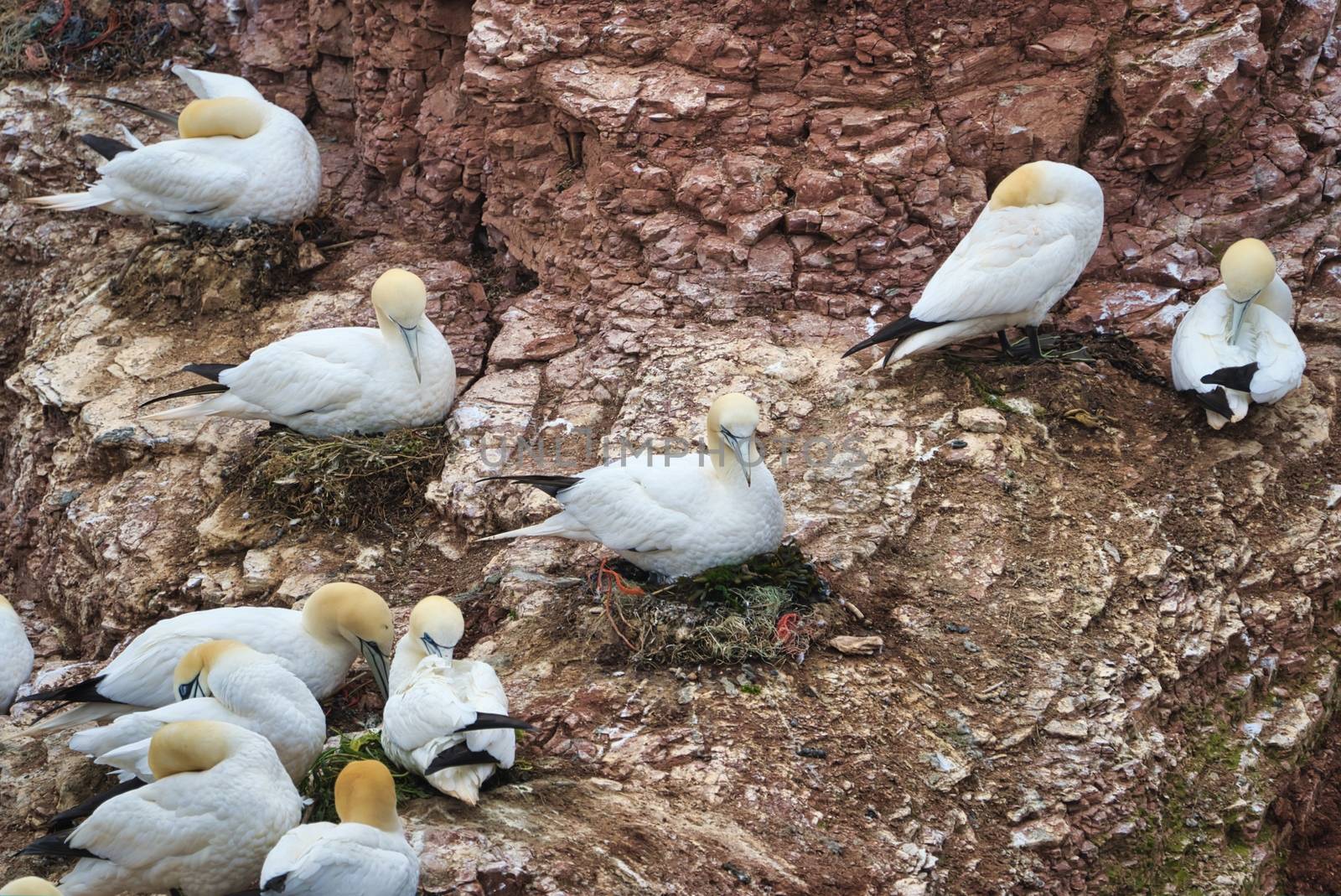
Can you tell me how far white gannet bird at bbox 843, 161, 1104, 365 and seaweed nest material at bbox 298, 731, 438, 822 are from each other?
2.66 metres

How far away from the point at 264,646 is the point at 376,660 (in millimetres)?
396

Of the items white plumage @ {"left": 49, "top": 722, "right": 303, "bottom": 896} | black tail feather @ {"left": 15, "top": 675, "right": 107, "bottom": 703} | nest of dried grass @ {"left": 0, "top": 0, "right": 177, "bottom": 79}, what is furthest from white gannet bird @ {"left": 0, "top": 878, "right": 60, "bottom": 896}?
nest of dried grass @ {"left": 0, "top": 0, "right": 177, "bottom": 79}

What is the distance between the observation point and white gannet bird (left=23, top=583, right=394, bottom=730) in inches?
198

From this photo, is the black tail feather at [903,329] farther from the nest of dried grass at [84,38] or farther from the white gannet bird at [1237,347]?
the nest of dried grass at [84,38]

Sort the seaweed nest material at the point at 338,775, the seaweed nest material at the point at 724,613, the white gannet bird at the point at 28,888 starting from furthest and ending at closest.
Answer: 1. the seaweed nest material at the point at 724,613
2. the seaweed nest material at the point at 338,775
3. the white gannet bird at the point at 28,888

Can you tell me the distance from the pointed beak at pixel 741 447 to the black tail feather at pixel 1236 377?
227 cm

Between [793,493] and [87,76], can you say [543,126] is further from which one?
[87,76]

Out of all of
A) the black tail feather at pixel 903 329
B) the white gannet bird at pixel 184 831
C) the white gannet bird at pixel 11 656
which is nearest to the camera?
the white gannet bird at pixel 184 831

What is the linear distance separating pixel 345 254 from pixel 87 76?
2.82m

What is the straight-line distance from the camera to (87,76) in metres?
9.48

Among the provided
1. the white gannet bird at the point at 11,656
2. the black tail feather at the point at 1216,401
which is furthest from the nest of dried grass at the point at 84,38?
the black tail feather at the point at 1216,401

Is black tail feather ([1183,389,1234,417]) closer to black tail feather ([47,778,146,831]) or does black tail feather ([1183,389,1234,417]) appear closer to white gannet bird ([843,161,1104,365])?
white gannet bird ([843,161,1104,365])

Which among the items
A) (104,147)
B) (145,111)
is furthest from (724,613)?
(145,111)

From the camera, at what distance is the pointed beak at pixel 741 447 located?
16.6ft
